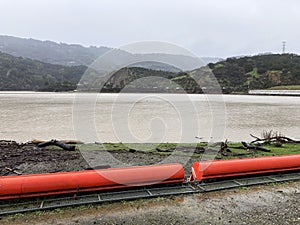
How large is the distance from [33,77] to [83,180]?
12057 centimetres

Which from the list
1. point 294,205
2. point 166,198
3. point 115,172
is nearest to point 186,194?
point 166,198

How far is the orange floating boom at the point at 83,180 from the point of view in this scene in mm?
4695

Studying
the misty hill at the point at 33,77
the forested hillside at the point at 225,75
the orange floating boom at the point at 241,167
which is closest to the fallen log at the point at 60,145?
the orange floating boom at the point at 241,167

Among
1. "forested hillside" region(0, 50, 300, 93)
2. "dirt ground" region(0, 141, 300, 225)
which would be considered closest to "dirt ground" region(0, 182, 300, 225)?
"dirt ground" region(0, 141, 300, 225)

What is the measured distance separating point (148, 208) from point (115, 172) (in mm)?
927

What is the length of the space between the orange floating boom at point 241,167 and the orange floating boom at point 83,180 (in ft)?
1.51

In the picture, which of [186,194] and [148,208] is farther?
[186,194]

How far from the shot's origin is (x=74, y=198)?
16.0 feet

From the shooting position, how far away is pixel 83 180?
4.99m

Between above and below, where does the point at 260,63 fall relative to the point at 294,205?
above

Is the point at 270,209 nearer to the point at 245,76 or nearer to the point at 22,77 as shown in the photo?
the point at 245,76

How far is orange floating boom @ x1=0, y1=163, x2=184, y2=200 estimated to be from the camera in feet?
15.4

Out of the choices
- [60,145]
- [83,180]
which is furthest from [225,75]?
[83,180]

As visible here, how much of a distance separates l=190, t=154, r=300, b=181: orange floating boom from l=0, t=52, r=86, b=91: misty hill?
97490mm
